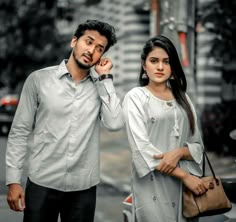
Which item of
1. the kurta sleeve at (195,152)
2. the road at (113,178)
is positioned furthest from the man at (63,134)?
the road at (113,178)

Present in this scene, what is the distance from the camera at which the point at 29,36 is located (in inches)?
1123

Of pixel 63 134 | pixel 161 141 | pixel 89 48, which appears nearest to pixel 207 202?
pixel 161 141

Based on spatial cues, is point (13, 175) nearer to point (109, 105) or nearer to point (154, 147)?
point (109, 105)

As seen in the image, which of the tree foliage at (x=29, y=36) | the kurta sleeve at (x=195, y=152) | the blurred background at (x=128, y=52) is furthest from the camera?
the tree foliage at (x=29, y=36)

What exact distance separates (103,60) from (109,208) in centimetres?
403

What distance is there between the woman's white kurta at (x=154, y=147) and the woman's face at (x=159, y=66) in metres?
0.10

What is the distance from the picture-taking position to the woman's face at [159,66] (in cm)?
347

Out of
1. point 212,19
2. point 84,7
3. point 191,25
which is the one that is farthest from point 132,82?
point 191,25

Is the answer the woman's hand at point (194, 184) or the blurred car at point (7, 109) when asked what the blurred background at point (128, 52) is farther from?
the woman's hand at point (194, 184)

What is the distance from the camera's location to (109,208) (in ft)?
23.6

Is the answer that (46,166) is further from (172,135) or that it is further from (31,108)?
(172,135)

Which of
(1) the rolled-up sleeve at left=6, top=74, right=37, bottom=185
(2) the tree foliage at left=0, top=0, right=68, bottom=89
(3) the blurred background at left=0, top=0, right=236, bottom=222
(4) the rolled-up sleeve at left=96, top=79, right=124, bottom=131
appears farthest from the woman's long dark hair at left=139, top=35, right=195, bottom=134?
(2) the tree foliage at left=0, top=0, right=68, bottom=89

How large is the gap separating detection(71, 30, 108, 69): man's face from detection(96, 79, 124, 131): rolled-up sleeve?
13cm

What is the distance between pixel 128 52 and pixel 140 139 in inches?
781
